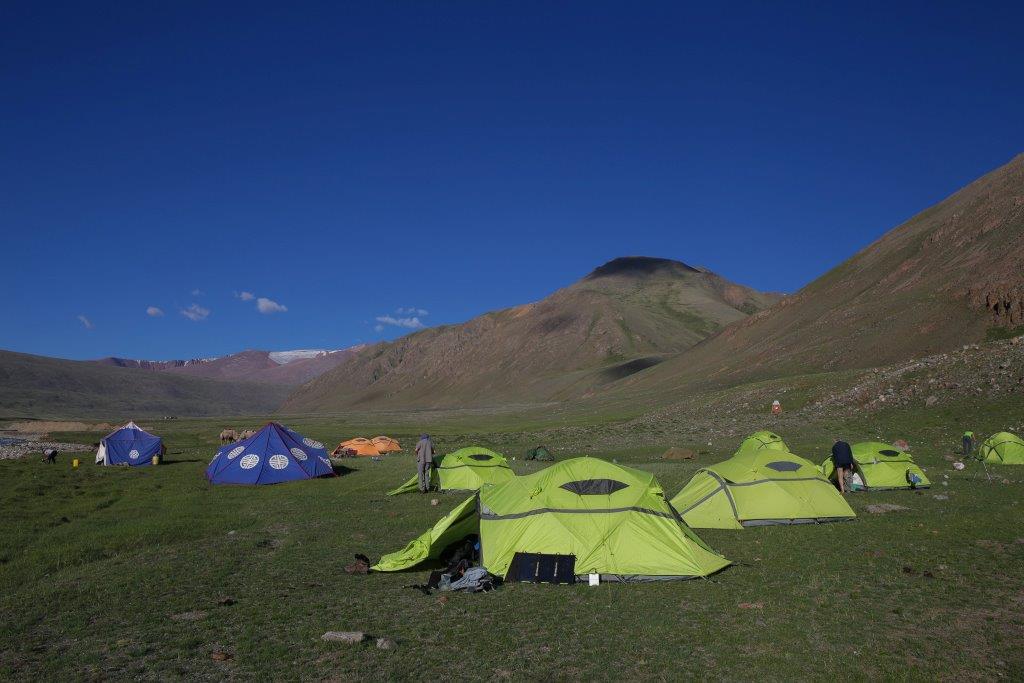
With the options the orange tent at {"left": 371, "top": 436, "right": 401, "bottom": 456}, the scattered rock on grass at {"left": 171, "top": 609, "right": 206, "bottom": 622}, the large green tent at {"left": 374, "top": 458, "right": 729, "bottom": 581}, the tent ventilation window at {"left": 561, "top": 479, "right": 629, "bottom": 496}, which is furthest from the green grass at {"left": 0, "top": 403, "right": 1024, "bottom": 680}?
the orange tent at {"left": 371, "top": 436, "right": 401, "bottom": 456}

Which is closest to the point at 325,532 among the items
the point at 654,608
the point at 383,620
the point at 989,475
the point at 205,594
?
the point at 205,594

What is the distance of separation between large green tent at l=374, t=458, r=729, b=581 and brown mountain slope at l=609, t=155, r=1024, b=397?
6564cm

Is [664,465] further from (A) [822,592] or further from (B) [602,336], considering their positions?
(B) [602,336]

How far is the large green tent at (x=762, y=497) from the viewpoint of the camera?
16.8 metres

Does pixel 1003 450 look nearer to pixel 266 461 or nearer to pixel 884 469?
pixel 884 469

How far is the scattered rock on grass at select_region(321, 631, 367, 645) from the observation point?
9.26 meters

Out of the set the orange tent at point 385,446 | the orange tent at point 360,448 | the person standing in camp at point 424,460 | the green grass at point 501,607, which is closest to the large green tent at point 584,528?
the green grass at point 501,607

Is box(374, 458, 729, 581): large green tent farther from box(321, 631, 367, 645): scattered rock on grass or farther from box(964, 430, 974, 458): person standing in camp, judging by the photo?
box(964, 430, 974, 458): person standing in camp

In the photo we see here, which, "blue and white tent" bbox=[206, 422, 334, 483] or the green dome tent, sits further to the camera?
"blue and white tent" bbox=[206, 422, 334, 483]

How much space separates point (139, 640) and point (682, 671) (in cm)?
736

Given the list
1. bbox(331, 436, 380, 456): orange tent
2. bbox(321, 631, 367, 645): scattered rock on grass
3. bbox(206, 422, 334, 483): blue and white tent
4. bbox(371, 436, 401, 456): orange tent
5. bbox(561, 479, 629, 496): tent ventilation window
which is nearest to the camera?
bbox(321, 631, 367, 645): scattered rock on grass

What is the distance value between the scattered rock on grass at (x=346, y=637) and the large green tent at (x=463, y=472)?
1513cm

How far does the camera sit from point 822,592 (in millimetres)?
11234

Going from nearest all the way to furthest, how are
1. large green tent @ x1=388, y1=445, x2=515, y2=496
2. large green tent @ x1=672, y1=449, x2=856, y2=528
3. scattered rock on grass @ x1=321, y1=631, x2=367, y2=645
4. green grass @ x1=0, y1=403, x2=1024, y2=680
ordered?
green grass @ x1=0, y1=403, x2=1024, y2=680, scattered rock on grass @ x1=321, y1=631, x2=367, y2=645, large green tent @ x1=672, y1=449, x2=856, y2=528, large green tent @ x1=388, y1=445, x2=515, y2=496
